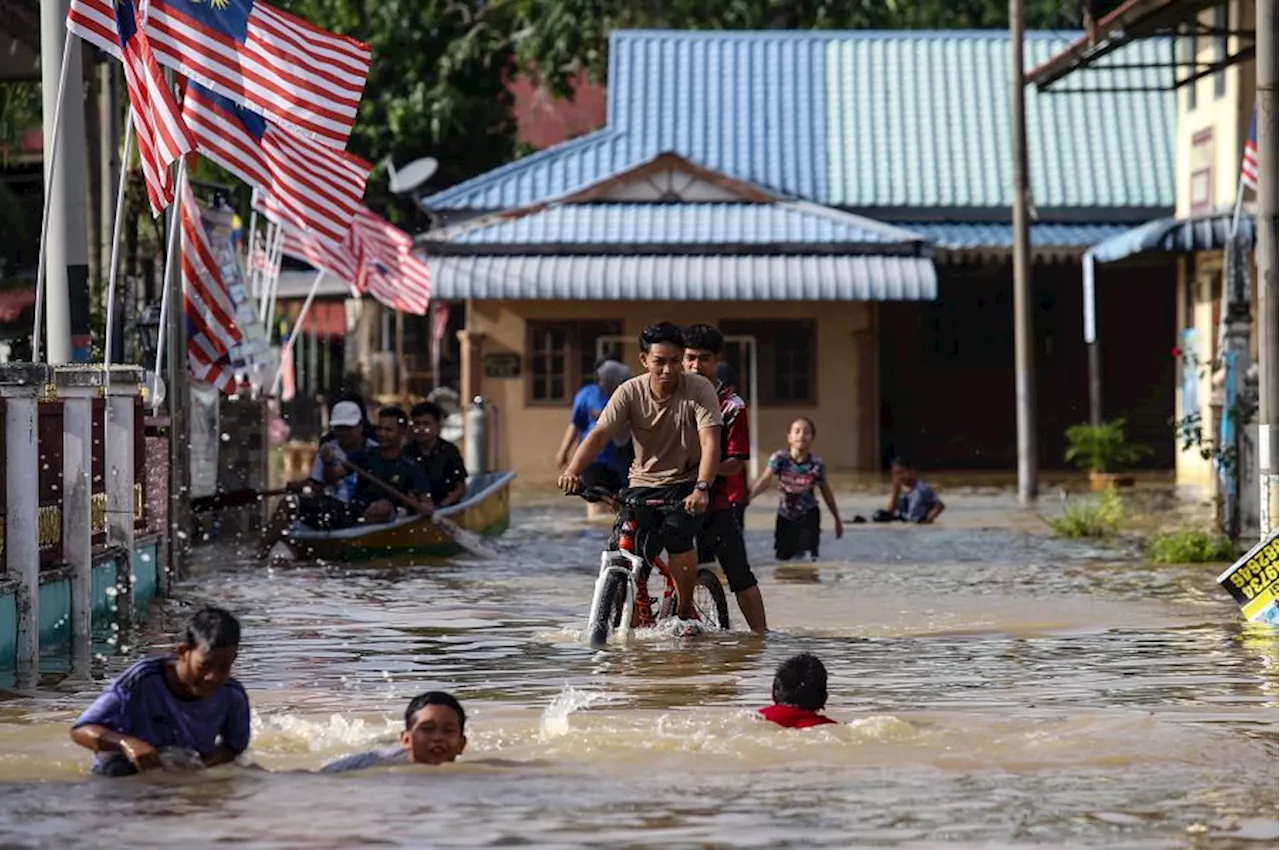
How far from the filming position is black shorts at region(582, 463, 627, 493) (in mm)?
21344

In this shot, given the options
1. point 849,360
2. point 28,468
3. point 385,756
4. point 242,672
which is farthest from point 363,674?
point 849,360

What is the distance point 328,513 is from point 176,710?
38.7 ft

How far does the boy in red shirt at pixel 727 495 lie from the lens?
49.2 feet

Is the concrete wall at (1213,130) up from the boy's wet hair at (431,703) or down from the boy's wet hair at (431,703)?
up

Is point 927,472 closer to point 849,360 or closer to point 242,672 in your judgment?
point 849,360

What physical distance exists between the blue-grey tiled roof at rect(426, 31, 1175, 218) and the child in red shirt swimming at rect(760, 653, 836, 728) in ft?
89.4

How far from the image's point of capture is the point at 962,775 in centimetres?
1028

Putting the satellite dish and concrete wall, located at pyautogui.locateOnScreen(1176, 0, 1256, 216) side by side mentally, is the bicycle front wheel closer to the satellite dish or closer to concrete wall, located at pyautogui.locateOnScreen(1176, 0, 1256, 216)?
concrete wall, located at pyautogui.locateOnScreen(1176, 0, 1256, 216)

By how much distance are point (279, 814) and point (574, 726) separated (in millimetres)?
2492

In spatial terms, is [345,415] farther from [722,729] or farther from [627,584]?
[722,729]

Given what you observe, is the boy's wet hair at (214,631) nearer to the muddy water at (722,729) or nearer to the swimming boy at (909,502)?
the muddy water at (722,729)

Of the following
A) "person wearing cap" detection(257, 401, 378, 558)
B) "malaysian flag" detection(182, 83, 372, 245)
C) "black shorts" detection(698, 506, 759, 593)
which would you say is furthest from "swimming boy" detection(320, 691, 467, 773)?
"person wearing cap" detection(257, 401, 378, 558)

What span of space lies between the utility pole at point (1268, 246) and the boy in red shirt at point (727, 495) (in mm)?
3959

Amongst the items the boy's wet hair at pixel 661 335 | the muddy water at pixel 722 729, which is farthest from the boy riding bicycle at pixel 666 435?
the muddy water at pixel 722 729
